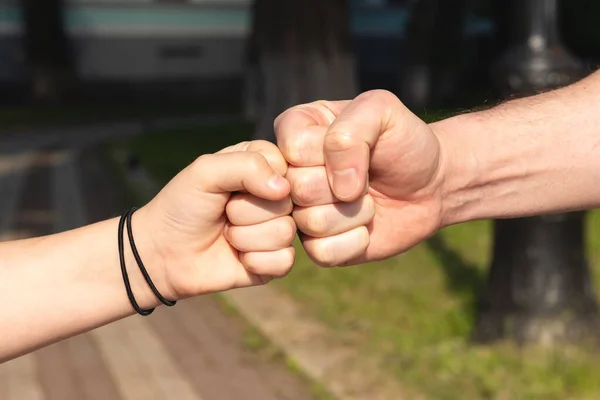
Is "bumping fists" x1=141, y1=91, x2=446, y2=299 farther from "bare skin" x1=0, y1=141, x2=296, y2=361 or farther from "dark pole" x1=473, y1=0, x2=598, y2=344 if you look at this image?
"dark pole" x1=473, y1=0, x2=598, y2=344

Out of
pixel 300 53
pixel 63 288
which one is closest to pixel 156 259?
pixel 63 288

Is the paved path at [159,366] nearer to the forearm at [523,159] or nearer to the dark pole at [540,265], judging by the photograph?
the dark pole at [540,265]

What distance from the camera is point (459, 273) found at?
6375 mm

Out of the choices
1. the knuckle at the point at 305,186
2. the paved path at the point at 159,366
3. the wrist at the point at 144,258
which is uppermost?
the knuckle at the point at 305,186

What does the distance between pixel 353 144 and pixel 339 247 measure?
0.29 metres

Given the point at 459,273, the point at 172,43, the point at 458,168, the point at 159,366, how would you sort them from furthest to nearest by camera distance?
the point at 172,43 → the point at 459,273 → the point at 159,366 → the point at 458,168

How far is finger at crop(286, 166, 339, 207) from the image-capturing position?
2121mm

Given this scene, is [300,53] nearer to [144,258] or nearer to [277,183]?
[144,258]

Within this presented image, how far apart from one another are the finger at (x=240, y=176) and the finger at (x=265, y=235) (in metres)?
0.10

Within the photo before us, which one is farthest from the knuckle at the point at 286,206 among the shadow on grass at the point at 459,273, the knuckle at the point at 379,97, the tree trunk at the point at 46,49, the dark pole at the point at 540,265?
the tree trunk at the point at 46,49

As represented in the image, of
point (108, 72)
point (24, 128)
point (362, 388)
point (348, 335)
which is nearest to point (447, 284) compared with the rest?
point (348, 335)

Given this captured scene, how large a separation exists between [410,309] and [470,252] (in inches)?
62.5

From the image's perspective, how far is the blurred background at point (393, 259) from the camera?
4.50 meters

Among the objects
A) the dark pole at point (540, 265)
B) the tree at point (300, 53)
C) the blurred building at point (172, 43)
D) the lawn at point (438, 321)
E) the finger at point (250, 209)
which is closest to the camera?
the finger at point (250, 209)
